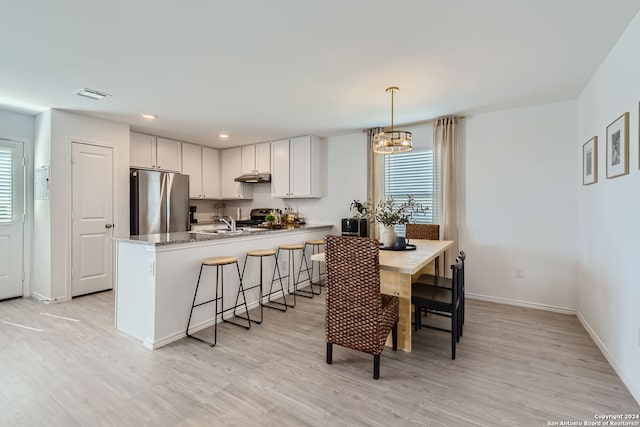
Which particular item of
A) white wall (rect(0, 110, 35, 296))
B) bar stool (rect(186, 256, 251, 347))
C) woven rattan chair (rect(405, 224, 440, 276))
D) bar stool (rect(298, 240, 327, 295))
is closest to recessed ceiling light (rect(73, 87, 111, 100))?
white wall (rect(0, 110, 35, 296))

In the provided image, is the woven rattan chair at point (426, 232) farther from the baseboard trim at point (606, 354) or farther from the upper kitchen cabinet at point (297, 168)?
the upper kitchen cabinet at point (297, 168)

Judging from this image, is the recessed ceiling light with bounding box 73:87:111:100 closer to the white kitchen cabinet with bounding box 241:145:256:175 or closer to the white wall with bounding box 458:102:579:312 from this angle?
the white kitchen cabinet with bounding box 241:145:256:175

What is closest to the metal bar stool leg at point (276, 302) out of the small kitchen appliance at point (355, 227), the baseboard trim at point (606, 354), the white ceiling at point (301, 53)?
the small kitchen appliance at point (355, 227)

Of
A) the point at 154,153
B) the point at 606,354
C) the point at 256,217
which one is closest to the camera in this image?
the point at 606,354

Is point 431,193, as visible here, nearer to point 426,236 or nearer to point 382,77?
point 426,236

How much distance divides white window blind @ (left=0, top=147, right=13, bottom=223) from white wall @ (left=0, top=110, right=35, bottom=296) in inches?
6.0

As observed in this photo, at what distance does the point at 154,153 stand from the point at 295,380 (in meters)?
4.53

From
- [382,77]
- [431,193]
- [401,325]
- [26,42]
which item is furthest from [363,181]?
[26,42]

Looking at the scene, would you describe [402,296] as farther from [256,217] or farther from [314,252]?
[256,217]

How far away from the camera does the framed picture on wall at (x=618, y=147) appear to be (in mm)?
2053

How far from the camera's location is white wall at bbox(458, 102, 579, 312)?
3473mm

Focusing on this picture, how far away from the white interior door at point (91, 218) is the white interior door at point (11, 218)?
2.59 ft

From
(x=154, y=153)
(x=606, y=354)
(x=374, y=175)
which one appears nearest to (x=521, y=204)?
(x=606, y=354)

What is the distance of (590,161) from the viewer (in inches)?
113
